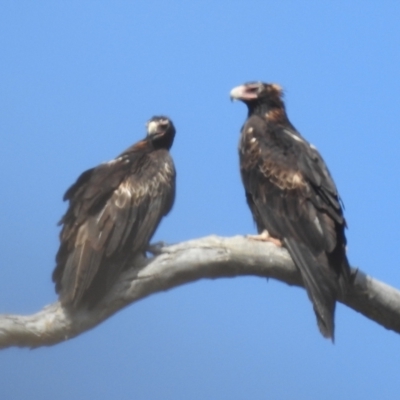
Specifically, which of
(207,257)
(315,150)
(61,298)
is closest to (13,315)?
(61,298)

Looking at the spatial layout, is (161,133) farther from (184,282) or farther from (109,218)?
(184,282)

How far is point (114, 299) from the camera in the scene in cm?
611

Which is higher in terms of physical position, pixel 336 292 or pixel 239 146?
pixel 239 146

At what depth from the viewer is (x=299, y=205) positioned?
24.1 feet

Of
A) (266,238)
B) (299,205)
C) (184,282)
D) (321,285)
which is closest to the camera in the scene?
(184,282)

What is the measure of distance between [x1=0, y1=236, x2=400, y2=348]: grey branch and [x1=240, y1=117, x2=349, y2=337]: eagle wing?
0.17 m

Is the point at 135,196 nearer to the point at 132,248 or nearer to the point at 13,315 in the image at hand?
the point at 132,248

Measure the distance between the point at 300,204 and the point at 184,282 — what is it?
152 centimetres

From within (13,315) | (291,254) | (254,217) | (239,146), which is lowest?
(13,315)

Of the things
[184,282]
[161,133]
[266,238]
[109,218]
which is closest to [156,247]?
[109,218]

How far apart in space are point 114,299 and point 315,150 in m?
2.45

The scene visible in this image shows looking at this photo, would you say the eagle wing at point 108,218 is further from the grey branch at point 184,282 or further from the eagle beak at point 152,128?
the eagle beak at point 152,128

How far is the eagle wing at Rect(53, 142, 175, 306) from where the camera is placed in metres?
6.46

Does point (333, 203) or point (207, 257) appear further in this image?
point (333, 203)
